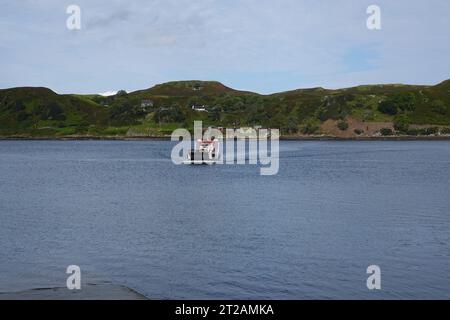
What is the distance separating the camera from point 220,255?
123 feet

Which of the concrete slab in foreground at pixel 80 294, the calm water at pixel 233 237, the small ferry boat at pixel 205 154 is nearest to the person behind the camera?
the concrete slab in foreground at pixel 80 294

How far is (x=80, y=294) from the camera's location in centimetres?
2548

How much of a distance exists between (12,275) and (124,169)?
8521cm

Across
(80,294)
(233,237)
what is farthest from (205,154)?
(80,294)

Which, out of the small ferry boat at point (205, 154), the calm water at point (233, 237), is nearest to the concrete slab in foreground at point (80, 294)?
the calm water at point (233, 237)

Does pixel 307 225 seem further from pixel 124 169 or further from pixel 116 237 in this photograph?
pixel 124 169

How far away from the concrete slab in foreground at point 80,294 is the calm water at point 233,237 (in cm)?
331

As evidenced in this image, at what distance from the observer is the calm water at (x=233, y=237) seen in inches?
1220

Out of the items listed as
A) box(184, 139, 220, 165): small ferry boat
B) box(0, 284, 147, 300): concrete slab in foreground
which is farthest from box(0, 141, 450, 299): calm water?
box(184, 139, 220, 165): small ferry boat

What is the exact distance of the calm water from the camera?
3100cm

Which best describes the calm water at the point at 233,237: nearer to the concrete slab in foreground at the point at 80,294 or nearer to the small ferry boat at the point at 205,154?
the concrete slab in foreground at the point at 80,294

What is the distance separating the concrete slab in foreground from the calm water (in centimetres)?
331
